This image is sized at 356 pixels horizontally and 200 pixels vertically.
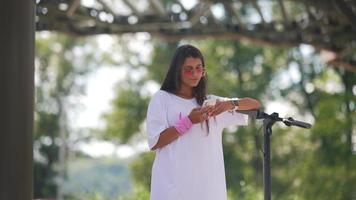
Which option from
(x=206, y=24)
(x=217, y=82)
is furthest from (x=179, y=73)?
(x=217, y=82)

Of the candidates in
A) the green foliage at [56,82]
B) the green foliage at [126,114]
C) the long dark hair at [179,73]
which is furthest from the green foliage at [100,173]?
the long dark hair at [179,73]

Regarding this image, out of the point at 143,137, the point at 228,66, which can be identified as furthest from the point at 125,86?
the point at 228,66

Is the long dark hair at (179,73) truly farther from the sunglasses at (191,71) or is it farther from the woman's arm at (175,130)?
the woman's arm at (175,130)

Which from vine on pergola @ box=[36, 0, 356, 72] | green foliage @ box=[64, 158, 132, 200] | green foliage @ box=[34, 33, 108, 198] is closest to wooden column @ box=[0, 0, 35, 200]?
vine on pergola @ box=[36, 0, 356, 72]

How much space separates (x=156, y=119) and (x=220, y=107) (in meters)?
0.31

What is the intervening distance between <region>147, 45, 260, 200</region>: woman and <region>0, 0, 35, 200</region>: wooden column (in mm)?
681

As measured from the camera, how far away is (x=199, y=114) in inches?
130

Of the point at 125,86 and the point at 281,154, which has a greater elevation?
the point at 125,86

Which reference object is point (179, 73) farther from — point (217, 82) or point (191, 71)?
point (217, 82)

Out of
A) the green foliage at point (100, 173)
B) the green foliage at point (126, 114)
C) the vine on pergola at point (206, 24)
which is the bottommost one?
the green foliage at point (100, 173)

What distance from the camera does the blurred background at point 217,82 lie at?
9242 millimetres

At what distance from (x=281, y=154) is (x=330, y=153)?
29.4 ft

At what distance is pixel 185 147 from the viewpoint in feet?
11.0

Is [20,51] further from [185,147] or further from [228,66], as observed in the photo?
[228,66]
